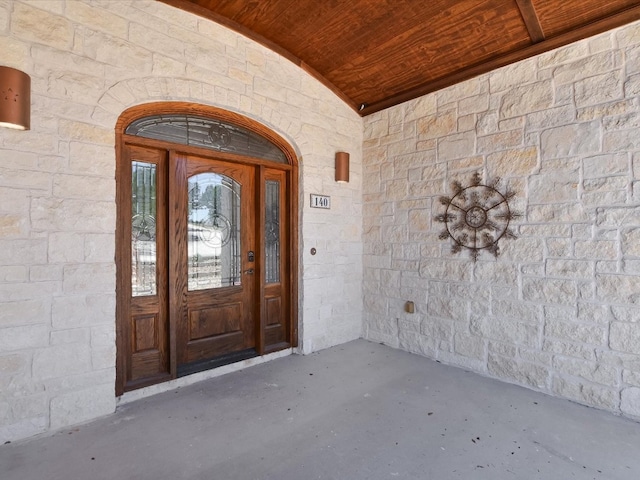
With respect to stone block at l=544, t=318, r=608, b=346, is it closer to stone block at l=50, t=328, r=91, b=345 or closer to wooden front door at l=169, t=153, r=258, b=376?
wooden front door at l=169, t=153, r=258, b=376

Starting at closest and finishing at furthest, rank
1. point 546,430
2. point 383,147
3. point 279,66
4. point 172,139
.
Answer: point 546,430, point 172,139, point 279,66, point 383,147

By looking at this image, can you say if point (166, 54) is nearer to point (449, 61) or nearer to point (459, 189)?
point (449, 61)

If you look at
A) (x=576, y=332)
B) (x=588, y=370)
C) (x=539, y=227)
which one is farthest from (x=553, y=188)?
(x=588, y=370)

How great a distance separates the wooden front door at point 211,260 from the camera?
9.61 feet

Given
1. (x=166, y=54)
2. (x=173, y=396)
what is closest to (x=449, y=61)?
(x=166, y=54)

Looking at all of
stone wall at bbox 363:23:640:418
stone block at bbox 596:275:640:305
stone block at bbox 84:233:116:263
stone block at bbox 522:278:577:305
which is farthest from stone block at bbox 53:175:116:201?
stone block at bbox 596:275:640:305

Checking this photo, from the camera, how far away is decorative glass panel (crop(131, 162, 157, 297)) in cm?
270

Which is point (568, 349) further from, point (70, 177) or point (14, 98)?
point (14, 98)

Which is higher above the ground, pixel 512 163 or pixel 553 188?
pixel 512 163

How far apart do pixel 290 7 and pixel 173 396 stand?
3285mm

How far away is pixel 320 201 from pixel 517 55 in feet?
7.25

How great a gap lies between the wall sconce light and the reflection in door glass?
1.16 meters

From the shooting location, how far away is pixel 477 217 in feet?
10.3

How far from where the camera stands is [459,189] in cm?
325
